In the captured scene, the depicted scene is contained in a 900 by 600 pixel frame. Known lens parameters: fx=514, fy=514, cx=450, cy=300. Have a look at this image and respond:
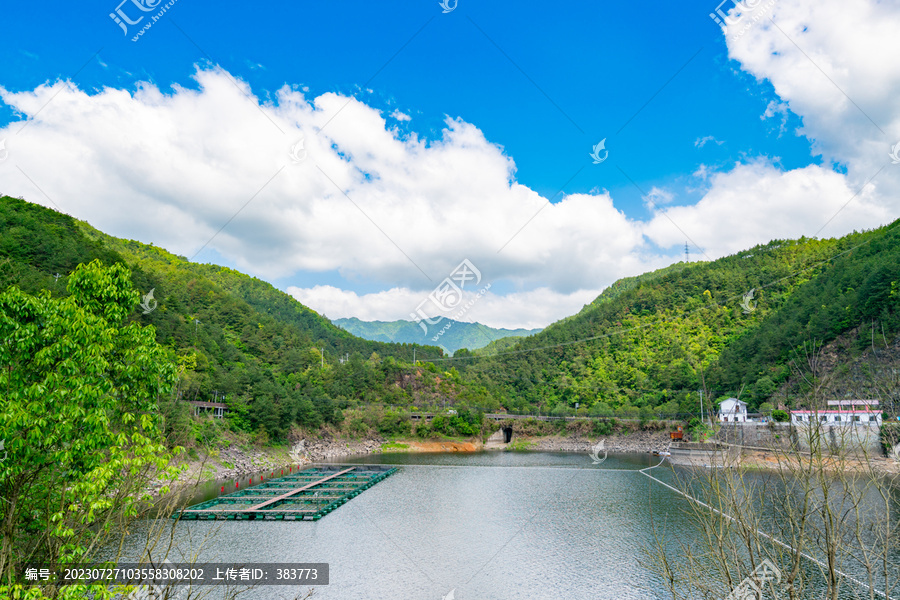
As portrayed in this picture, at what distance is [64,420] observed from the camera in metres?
5.43

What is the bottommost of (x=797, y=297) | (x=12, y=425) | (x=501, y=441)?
(x=501, y=441)

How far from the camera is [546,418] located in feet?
209

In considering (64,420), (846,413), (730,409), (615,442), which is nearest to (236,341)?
(615,442)

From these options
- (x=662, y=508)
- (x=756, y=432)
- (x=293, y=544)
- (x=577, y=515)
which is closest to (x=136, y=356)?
(x=293, y=544)

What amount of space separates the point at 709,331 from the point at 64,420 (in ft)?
244

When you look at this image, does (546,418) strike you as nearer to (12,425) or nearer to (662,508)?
(662,508)

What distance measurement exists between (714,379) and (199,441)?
166 ft

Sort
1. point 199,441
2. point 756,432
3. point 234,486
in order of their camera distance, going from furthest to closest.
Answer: point 756,432, point 199,441, point 234,486

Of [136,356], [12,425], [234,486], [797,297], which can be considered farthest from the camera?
[797,297]

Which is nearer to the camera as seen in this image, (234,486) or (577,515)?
(577,515)

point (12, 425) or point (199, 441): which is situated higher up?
point (12, 425)
